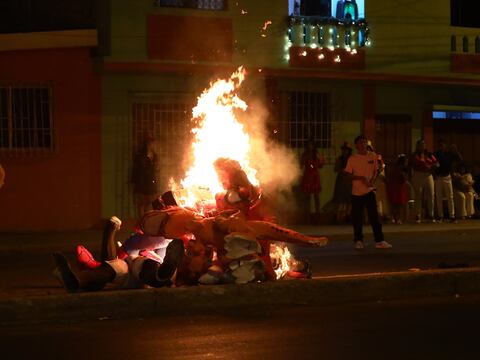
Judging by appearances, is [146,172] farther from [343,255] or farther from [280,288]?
[280,288]

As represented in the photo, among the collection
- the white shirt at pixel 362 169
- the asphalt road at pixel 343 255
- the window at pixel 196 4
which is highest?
the window at pixel 196 4

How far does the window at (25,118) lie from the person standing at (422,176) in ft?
23.2

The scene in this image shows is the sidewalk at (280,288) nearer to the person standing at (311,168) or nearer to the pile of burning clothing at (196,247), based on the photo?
the pile of burning clothing at (196,247)

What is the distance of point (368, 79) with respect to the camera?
17.3m

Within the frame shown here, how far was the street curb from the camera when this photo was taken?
25.1ft

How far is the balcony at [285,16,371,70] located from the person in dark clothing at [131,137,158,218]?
11.2 ft

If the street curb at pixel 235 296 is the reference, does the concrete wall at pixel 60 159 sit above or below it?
above

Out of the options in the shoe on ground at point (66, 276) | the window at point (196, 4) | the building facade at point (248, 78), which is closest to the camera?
the shoe on ground at point (66, 276)

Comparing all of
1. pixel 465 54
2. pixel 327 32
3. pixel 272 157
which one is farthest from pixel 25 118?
pixel 465 54

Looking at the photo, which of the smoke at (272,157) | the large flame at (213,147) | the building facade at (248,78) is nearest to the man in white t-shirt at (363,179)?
the large flame at (213,147)

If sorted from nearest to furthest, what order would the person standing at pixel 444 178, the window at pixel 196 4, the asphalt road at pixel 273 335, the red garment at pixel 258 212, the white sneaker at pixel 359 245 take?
the asphalt road at pixel 273 335, the red garment at pixel 258 212, the white sneaker at pixel 359 245, the window at pixel 196 4, the person standing at pixel 444 178

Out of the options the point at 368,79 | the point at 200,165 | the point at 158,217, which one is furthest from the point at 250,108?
the point at 158,217

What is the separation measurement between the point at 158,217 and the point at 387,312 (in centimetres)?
237

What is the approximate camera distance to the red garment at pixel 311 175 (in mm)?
16562
